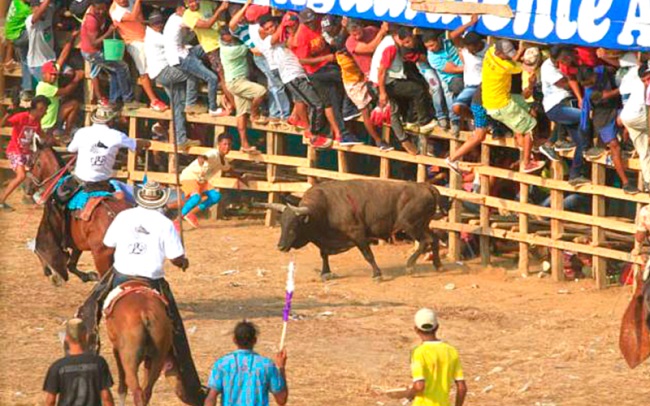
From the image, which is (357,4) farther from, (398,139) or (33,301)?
(33,301)

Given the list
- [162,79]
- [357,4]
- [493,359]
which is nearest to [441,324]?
[493,359]

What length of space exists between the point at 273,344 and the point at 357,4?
19.8 feet

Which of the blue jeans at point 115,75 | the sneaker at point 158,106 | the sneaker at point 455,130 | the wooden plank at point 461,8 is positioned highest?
the wooden plank at point 461,8

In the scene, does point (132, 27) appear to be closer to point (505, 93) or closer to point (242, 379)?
point (505, 93)

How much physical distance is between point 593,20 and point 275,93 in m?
5.41

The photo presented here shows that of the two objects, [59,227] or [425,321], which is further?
[59,227]

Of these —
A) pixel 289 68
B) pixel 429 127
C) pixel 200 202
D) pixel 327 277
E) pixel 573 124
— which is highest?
pixel 289 68

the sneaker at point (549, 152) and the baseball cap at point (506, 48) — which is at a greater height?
the baseball cap at point (506, 48)

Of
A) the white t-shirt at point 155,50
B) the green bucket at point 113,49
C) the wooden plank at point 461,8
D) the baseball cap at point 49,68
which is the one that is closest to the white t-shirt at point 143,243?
the wooden plank at point 461,8

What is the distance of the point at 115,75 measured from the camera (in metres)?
28.1

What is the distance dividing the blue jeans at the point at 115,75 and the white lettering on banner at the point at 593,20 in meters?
7.82

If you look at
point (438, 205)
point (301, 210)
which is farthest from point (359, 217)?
point (438, 205)

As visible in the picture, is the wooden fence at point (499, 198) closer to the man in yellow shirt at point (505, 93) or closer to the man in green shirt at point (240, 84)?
the man in green shirt at point (240, 84)

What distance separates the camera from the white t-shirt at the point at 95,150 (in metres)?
20.9
